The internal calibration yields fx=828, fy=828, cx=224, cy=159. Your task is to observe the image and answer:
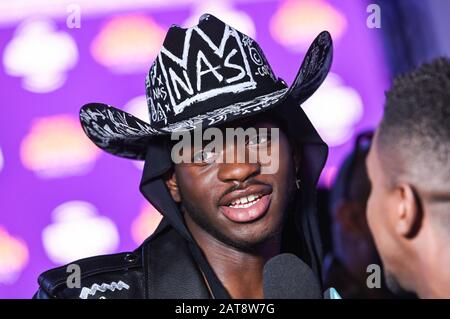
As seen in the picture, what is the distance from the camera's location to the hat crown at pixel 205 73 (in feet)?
8.21

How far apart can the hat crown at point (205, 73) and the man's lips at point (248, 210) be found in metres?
0.30

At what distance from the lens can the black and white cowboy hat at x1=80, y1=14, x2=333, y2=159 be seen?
2.49m

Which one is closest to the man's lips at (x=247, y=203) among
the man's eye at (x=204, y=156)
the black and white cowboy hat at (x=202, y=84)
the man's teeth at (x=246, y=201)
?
the man's teeth at (x=246, y=201)

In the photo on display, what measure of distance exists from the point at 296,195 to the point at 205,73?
50 centimetres

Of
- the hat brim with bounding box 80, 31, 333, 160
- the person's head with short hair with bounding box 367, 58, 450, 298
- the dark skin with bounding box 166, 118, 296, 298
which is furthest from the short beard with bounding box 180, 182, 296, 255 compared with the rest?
the person's head with short hair with bounding box 367, 58, 450, 298

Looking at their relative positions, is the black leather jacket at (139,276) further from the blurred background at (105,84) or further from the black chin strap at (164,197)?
the blurred background at (105,84)

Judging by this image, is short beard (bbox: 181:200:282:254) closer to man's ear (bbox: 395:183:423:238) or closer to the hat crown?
the hat crown

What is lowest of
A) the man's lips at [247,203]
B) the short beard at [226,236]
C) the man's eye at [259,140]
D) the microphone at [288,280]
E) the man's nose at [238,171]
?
the microphone at [288,280]

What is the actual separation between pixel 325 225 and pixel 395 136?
191cm

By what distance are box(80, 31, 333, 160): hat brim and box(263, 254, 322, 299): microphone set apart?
51 cm

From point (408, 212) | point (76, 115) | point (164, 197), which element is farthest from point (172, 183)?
point (76, 115)
